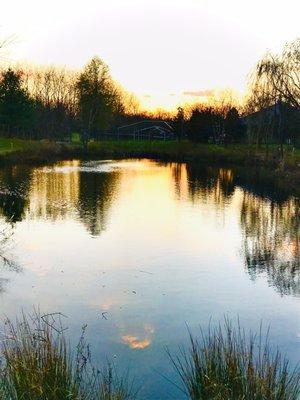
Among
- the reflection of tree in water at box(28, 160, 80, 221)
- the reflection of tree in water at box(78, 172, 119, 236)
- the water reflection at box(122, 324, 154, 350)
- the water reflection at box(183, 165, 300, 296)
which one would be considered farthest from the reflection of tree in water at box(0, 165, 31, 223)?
the water reflection at box(122, 324, 154, 350)

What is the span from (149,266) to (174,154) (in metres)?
66.4

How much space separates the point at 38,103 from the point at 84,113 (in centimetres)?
2187

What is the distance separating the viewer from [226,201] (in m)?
35.4

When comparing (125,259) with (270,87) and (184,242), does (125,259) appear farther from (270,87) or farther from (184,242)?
(270,87)

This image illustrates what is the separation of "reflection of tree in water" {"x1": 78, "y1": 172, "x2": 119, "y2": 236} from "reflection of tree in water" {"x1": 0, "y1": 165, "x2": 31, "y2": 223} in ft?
12.2

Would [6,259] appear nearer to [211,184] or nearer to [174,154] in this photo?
[211,184]

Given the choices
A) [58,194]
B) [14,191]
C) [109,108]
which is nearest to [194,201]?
[58,194]

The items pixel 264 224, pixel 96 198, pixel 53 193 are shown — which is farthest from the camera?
pixel 53 193

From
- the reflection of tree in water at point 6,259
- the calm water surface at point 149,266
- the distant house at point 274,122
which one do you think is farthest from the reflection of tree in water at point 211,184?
the reflection of tree in water at point 6,259

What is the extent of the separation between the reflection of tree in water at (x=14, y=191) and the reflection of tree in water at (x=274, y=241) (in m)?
12.9

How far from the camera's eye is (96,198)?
3409 cm

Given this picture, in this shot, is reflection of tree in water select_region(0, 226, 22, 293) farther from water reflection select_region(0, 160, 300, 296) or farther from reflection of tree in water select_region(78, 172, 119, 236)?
reflection of tree in water select_region(78, 172, 119, 236)

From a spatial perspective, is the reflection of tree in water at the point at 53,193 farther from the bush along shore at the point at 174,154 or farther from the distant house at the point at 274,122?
the distant house at the point at 274,122

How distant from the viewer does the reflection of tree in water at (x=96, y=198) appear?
2592 cm
